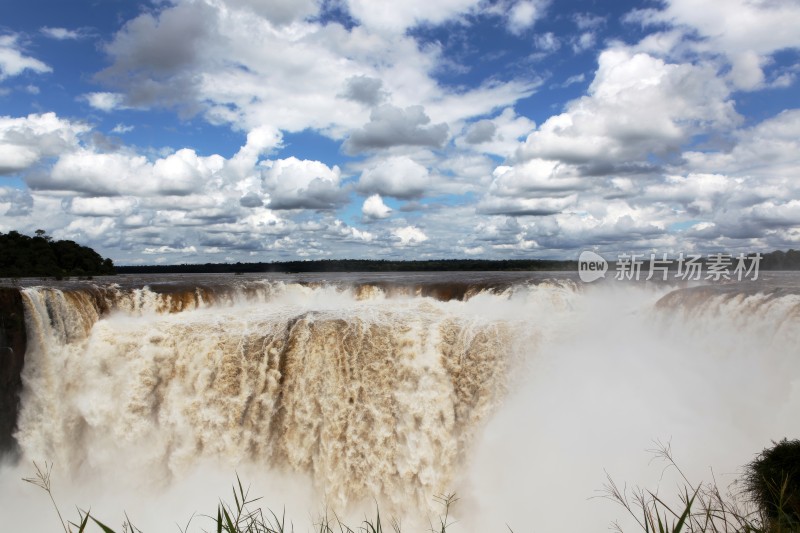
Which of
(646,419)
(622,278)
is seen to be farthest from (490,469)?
(622,278)

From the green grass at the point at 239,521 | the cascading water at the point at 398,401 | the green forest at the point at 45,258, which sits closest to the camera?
the green grass at the point at 239,521

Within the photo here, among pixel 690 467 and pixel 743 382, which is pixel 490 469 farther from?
pixel 743 382

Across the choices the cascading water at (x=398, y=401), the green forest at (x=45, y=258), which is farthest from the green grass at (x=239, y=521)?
the green forest at (x=45, y=258)

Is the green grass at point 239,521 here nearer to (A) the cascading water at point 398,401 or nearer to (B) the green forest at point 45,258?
(A) the cascading water at point 398,401

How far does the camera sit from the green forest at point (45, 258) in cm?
4472

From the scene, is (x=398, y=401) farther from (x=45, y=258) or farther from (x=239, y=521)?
(x=45, y=258)

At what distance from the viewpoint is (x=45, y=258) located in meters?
48.6

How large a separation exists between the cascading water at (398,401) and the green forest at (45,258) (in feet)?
99.4

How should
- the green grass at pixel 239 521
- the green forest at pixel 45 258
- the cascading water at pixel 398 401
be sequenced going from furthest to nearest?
the green forest at pixel 45 258
the cascading water at pixel 398 401
the green grass at pixel 239 521

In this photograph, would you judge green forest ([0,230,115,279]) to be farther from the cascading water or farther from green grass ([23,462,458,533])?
green grass ([23,462,458,533])

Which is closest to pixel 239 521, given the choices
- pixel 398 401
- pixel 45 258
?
pixel 398 401

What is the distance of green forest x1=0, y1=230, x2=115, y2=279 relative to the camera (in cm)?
4472

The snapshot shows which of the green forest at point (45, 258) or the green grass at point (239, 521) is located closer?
the green grass at point (239, 521)

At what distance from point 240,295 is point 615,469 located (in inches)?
761
